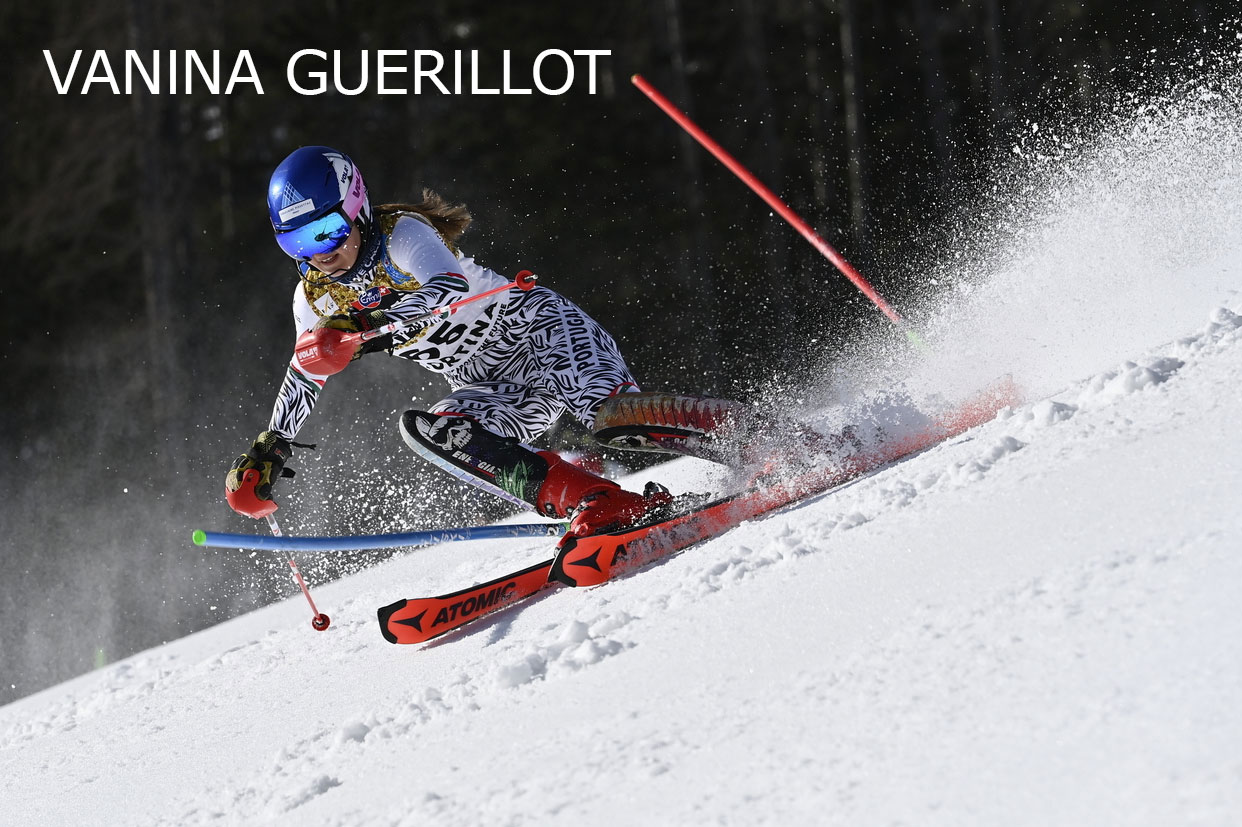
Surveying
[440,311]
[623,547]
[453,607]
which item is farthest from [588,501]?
[440,311]

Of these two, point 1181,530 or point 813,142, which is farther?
point 813,142

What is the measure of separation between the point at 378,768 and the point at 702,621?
73cm

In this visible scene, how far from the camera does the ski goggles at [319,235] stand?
353 centimetres

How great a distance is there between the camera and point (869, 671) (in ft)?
5.93

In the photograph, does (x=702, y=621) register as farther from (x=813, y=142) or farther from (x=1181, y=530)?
(x=813, y=142)

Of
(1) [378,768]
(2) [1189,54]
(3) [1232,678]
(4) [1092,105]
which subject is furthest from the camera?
(4) [1092,105]

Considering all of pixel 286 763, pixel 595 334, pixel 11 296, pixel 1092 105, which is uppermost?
pixel 1092 105

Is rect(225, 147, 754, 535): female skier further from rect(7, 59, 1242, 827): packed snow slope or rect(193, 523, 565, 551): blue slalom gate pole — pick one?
rect(7, 59, 1242, 827): packed snow slope

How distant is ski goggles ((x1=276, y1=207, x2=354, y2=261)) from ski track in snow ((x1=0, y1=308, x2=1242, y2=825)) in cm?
A: 128

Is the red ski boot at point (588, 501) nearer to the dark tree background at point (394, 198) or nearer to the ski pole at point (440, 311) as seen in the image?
the ski pole at point (440, 311)

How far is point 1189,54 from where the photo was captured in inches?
550

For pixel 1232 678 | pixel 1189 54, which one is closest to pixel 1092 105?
pixel 1189 54

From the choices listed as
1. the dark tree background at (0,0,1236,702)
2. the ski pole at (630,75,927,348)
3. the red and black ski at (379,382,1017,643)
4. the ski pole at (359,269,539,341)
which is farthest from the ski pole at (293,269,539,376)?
the dark tree background at (0,0,1236,702)

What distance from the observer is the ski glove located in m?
3.67
